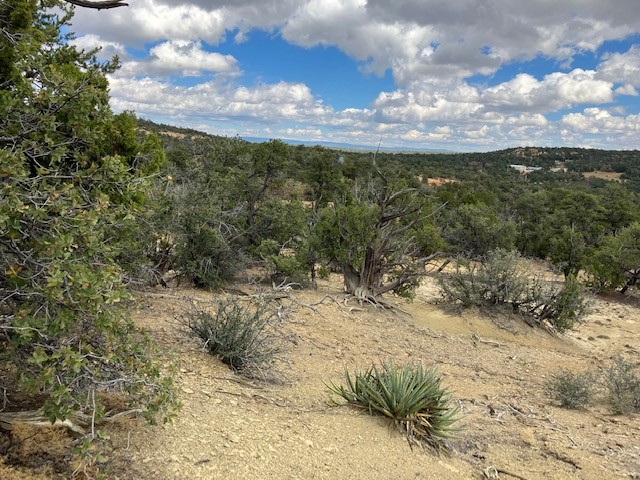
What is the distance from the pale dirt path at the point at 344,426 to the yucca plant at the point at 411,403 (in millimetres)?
164

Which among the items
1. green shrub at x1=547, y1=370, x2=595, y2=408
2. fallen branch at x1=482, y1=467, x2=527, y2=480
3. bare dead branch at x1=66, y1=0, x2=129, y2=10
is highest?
bare dead branch at x1=66, y1=0, x2=129, y2=10

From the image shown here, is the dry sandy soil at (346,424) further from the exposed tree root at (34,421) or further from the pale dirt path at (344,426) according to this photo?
the exposed tree root at (34,421)

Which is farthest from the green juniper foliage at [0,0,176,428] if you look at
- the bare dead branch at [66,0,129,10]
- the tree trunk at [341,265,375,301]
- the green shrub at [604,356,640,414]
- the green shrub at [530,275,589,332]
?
the green shrub at [530,275,589,332]

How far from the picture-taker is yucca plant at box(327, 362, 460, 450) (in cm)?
472

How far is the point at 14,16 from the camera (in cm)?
475

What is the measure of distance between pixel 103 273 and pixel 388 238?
431 inches

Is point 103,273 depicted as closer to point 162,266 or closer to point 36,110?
point 36,110

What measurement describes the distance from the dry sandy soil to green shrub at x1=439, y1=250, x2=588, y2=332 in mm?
2675

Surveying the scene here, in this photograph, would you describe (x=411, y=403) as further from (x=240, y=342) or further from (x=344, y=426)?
(x=240, y=342)

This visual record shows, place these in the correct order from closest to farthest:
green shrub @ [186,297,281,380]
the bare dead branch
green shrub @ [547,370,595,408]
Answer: the bare dead branch → green shrub @ [186,297,281,380] → green shrub @ [547,370,595,408]

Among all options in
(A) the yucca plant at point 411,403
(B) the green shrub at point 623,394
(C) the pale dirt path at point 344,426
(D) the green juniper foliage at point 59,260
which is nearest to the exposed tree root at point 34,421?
(D) the green juniper foliage at point 59,260

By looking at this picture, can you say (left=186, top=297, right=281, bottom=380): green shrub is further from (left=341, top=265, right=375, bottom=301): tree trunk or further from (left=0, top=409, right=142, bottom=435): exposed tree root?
(left=341, top=265, right=375, bottom=301): tree trunk

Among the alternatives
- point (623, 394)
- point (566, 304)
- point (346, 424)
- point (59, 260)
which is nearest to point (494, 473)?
point (346, 424)

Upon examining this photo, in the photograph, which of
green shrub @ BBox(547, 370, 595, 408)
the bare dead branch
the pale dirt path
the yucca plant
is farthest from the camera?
green shrub @ BBox(547, 370, 595, 408)
